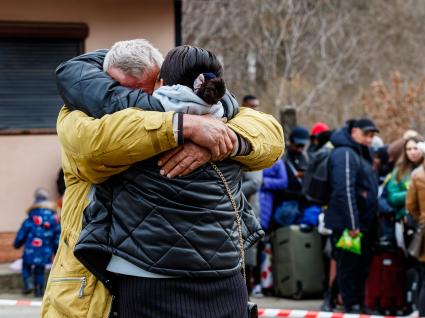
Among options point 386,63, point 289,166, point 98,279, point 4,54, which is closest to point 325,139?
point 289,166

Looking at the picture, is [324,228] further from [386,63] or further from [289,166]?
[386,63]

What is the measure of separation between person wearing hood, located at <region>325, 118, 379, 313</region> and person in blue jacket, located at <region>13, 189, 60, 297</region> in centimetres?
287

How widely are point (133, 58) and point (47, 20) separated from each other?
7.88 metres

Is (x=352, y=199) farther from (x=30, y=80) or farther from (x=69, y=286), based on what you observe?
(x=69, y=286)

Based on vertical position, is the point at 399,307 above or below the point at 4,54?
below

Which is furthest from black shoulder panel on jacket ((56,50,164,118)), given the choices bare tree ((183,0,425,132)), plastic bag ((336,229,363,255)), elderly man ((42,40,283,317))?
bare tree ((183,0,425,132))

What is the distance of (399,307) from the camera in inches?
403

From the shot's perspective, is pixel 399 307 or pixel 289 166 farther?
pixel 289 166

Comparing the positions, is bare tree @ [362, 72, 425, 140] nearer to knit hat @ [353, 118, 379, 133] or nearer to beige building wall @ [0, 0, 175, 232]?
beige building wall @ [0, 0, 175, 232]

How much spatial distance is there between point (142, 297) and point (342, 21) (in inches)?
971

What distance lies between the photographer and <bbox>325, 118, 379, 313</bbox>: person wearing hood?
9461mm

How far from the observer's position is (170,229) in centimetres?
377

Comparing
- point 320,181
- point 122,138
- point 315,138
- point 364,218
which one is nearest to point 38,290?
point 320,181

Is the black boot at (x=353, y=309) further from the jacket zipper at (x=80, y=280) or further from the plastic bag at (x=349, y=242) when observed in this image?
the jacket zipper at (x=80, y=280)
